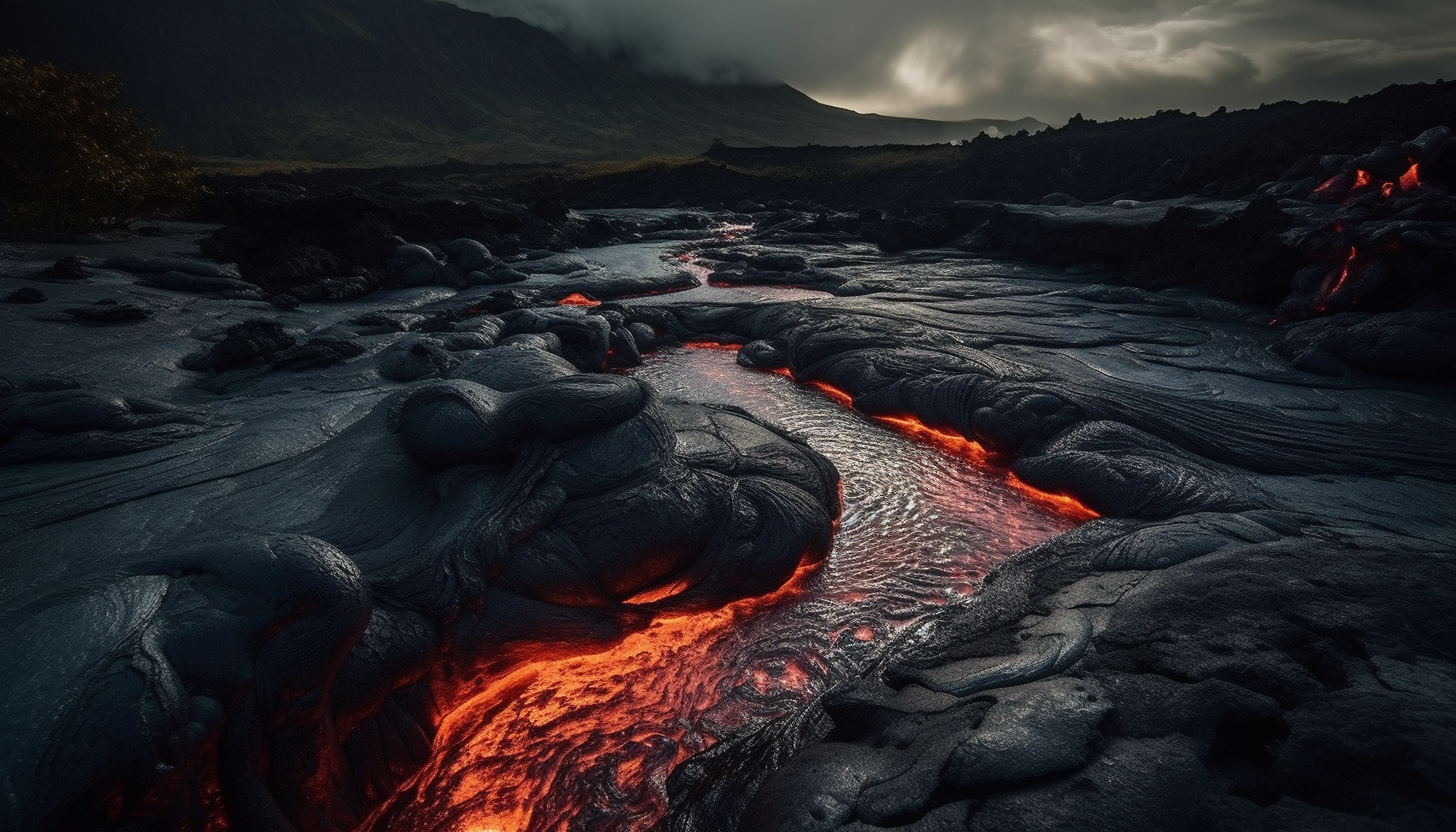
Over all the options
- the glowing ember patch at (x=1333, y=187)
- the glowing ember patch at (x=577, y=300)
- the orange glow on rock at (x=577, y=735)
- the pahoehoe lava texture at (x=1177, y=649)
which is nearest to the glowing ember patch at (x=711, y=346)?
Answer: the glowing ember patch at (x=577, y=300)

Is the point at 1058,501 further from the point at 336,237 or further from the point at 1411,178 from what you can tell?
the point at 336,237

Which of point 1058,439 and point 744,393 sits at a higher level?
point 1058,439

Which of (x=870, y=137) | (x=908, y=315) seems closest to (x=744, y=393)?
(x=908, y=315)

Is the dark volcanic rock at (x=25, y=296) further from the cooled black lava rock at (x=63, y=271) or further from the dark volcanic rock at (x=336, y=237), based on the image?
the dark volcanic rock at (x=336, y=237)

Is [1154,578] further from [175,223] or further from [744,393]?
[175,223]

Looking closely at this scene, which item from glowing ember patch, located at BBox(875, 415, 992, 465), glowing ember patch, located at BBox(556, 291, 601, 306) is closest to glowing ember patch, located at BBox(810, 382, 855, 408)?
glowing ember patch, located at BBox(875, 415, 992, 465)

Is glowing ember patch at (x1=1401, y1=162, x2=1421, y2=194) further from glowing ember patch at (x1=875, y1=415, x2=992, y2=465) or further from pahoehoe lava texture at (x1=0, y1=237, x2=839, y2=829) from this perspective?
pahoehoe lava texture at (x1=0, y1=237, x2=839, y2=829)
